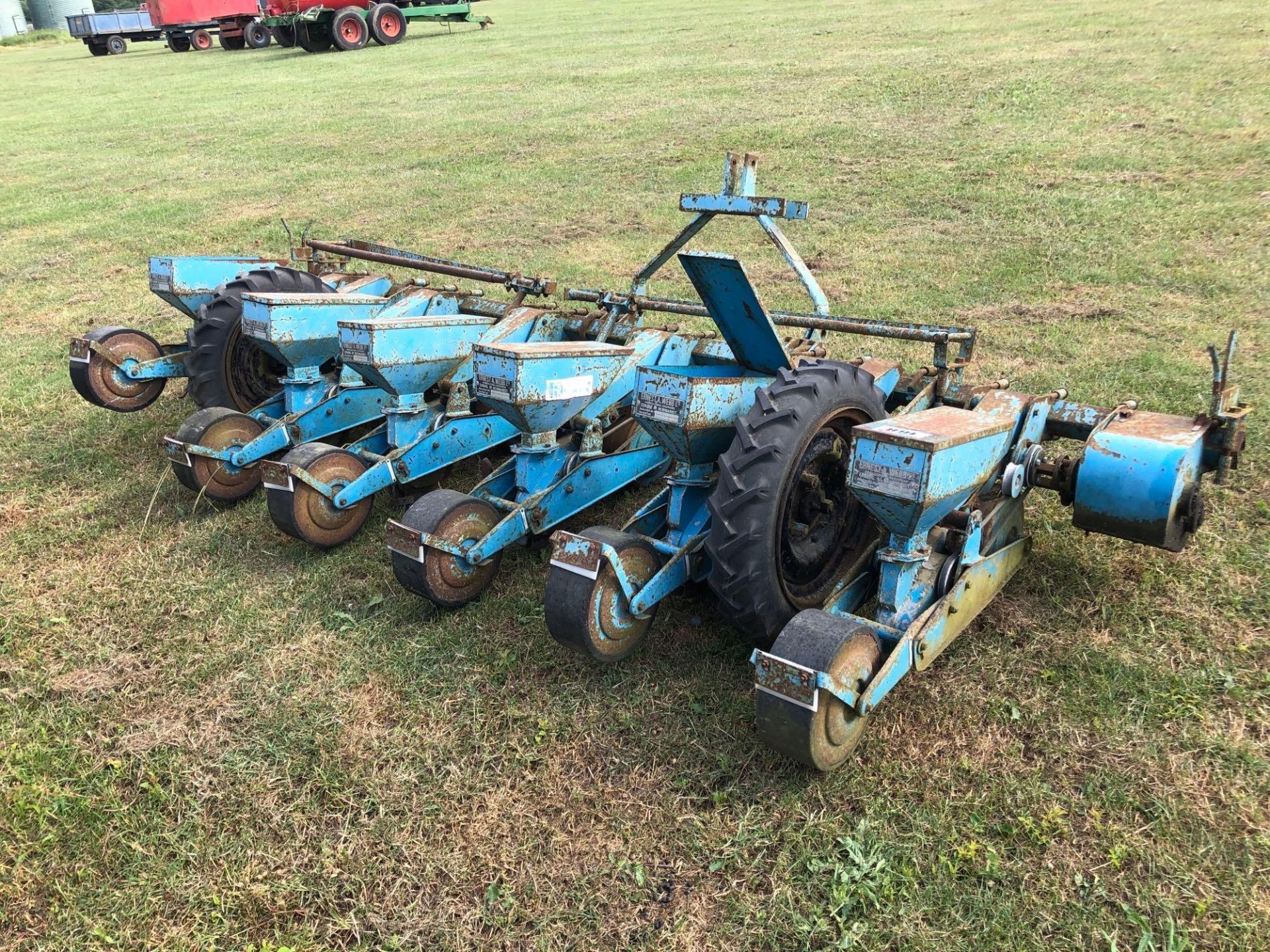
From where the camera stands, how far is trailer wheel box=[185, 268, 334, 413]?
17.0 feet

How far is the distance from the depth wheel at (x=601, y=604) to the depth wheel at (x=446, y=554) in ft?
2.30

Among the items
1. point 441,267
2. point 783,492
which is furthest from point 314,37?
point 783,492

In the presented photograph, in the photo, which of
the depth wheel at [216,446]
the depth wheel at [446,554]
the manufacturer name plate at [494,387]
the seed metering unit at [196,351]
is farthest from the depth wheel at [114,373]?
the manufacturer name plate at [494,387]

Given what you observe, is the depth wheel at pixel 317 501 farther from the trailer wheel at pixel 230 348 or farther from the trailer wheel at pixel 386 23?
the trailer wheel at pixel 386 23

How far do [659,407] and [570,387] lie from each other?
63 centimetres

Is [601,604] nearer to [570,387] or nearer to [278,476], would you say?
[570,387]

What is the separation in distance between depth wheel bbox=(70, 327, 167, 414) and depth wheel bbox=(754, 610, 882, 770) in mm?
4568

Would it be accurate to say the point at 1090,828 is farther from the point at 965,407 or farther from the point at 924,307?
the point at 924,307

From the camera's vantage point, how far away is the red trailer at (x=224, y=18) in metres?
29.2

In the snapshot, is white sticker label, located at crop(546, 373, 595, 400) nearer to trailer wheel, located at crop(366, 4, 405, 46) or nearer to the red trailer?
trailer wheel, located at crop(366, 4, 405, 46)

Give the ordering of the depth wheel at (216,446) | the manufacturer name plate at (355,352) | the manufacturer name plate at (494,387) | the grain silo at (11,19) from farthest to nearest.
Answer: the grain silo at (11,19) < the depth wheel at (216,446) < the manufacturer name plate at (355,352) < the manufacturer name plate at (494,387)

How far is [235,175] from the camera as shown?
13867mm

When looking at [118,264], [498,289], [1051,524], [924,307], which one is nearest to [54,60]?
[118,264]

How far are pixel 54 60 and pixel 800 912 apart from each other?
4305cm
